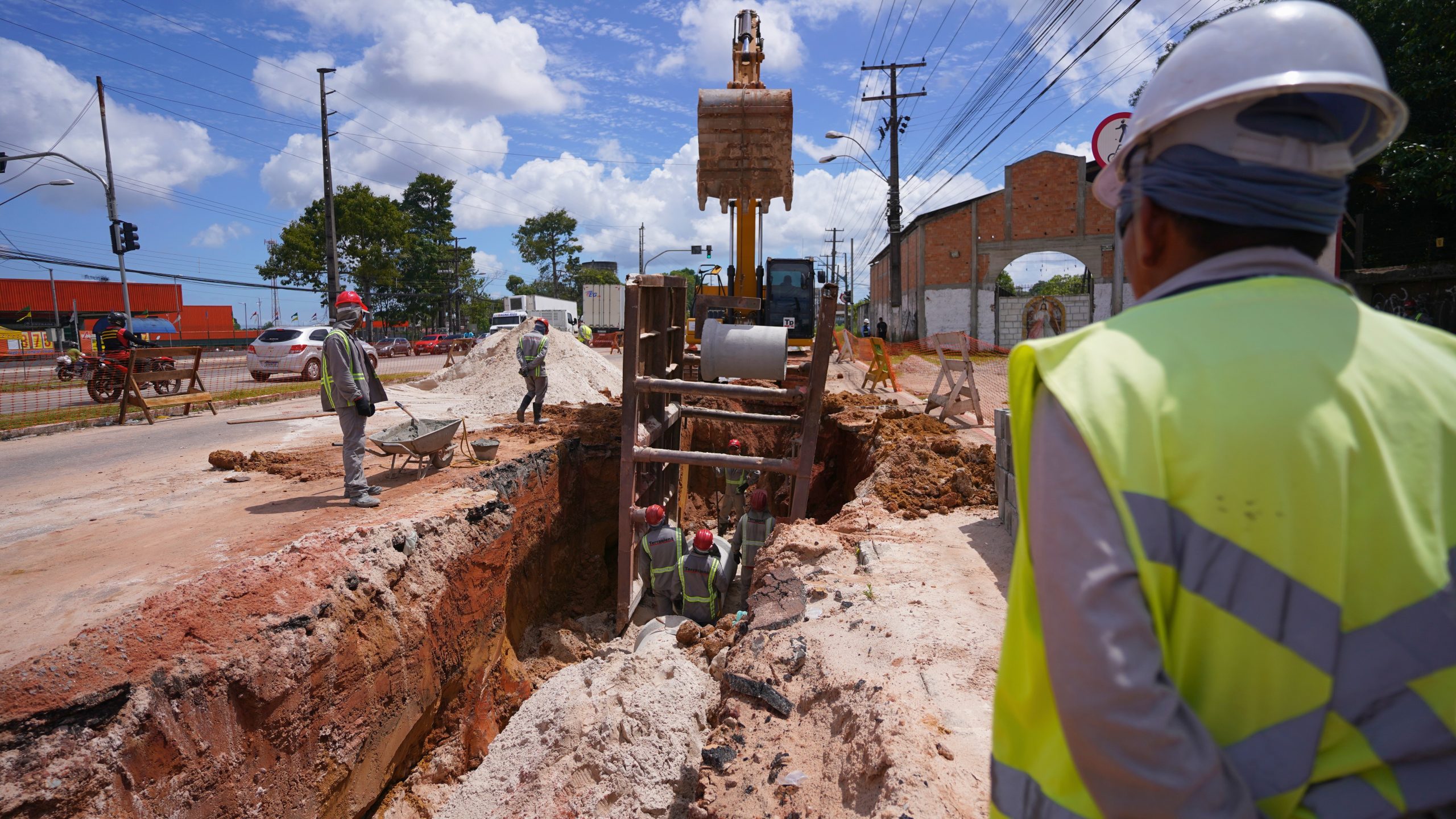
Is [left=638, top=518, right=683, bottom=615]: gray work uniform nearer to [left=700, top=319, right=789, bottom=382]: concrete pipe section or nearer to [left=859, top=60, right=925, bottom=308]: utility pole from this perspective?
[left=700, top=319, right=789, bottom=382]: concrete pipe section

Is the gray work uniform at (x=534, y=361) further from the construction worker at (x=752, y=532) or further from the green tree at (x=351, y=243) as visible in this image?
the green tree at (x=351, y=243)

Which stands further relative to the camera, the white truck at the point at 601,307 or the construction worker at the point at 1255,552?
the white truck at the point at 601,307

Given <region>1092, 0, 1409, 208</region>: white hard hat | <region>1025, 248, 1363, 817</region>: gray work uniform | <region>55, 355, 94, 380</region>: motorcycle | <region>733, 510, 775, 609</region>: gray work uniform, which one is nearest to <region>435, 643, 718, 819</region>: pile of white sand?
<region>733, 510, 775, 609</region>: gray work uniform

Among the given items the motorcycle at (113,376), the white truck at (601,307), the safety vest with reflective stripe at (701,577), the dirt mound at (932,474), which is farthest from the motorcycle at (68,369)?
the white truck at (601,307)

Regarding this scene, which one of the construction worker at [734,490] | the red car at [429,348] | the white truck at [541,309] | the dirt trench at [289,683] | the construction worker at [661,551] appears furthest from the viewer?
the white truck at [541,309]

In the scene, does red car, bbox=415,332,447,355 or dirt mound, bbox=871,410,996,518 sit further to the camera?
red car, bbox=415,332,447,355

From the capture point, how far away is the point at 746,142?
9805 mm

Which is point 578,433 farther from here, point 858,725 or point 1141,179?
point 1141,179

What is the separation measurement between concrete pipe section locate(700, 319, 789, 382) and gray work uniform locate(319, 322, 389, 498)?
3265mm

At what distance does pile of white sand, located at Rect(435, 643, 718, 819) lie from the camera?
4.82 metres

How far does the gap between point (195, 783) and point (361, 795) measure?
1332 millimetres

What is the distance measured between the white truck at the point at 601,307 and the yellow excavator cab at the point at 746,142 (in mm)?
37592

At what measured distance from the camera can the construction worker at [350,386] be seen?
683 centimetres

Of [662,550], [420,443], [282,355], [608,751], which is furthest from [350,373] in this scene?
[282,355]
